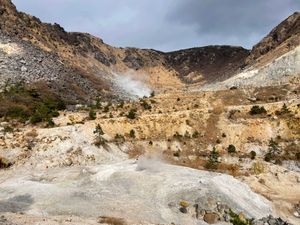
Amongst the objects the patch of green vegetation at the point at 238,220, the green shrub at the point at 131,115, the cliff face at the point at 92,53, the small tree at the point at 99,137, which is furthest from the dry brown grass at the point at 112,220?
the cliff face at the point at 92,53

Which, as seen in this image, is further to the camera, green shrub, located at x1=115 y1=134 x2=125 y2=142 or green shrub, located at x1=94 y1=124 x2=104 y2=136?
green shrub, located at x1=115 y1=134 x2=125 y2=142

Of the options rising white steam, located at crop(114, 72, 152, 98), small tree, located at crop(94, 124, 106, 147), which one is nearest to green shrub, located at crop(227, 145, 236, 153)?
small tree, located at crop(94, 124, 106, 147)

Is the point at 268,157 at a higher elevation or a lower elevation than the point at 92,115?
lower

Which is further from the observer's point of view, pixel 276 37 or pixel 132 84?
pixel 132 84

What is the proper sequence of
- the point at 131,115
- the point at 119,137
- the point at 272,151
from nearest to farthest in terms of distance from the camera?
the point at 272,151 < the point at 119,137 < the point at 131,115

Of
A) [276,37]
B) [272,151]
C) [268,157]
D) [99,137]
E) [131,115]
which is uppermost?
[276,37]

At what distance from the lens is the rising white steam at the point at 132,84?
146250 mm

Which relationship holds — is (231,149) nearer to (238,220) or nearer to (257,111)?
(257,111)

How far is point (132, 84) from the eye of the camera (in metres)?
166

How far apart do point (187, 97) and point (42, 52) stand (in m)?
58.0

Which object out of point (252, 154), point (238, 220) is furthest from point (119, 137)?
point (238, 220)

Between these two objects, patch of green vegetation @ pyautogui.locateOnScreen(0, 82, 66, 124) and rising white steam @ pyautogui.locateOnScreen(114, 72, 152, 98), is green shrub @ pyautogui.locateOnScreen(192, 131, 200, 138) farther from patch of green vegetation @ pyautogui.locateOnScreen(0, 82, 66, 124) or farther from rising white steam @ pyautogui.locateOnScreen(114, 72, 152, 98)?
rising white steam @ pyautogui.locateOnScreen(114, 72, 152, 98)

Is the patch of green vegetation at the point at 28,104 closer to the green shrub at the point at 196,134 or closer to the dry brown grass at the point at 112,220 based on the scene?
the green shrub at the point at 196,134

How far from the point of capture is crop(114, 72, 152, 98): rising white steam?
146m
